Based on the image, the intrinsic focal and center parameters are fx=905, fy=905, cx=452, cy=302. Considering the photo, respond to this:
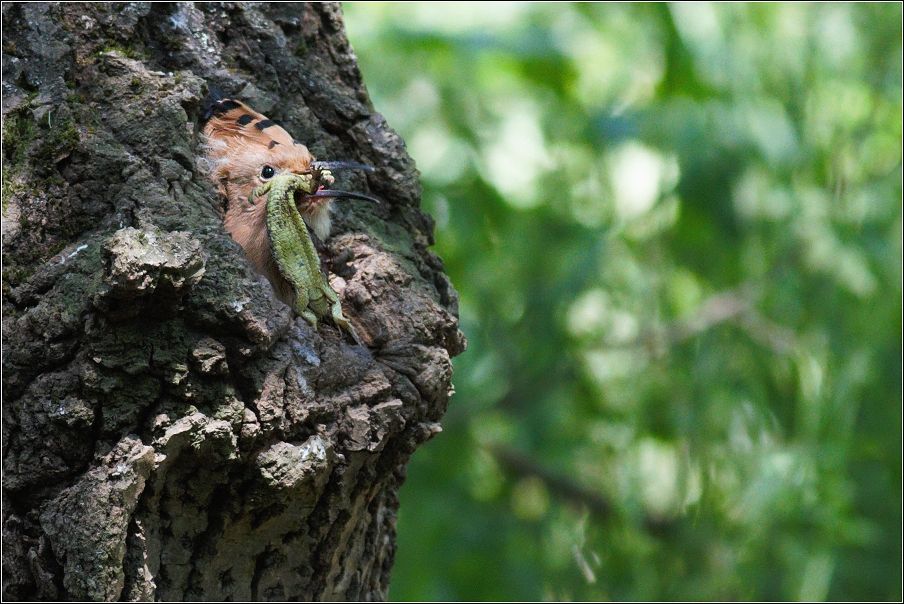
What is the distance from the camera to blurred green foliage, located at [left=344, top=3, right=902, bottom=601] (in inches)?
200

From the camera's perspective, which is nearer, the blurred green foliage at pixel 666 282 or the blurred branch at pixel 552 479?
the blurred green foliage at pixel 666 282

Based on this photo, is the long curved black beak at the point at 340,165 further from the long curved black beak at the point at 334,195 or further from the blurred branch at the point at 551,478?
the blurred branch at the point at 551,478

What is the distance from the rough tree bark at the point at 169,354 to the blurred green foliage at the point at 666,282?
3.07 metres

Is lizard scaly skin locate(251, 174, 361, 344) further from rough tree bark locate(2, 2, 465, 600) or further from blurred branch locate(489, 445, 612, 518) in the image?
blurred branch locate(489, 445, 612, 518)

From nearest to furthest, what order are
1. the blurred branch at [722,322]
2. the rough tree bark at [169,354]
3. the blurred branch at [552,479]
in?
the rough tree bark at [169,354], the blurred branch at [722,322], the blurred branch at [552,479]

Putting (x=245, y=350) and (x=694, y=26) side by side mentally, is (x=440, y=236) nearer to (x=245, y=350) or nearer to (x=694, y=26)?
(x=694, y=26)

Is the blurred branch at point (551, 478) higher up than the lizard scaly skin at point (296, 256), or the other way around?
the blurred branch at point (551, 478)

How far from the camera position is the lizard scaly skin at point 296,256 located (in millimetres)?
2061

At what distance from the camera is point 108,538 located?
168 centimetres

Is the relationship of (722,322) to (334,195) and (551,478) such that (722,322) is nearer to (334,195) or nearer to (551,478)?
(551,478)

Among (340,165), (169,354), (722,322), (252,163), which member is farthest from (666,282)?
(169,354)

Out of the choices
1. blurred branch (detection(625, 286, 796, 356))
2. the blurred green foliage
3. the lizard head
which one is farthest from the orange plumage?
blurred branch (detection(625, 286, 796, 356))

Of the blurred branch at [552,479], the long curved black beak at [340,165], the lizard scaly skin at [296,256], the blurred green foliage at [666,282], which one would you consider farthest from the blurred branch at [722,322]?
the lizard scaly skin at [296,256]

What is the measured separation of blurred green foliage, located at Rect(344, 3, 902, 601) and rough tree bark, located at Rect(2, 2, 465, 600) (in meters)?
3.07
